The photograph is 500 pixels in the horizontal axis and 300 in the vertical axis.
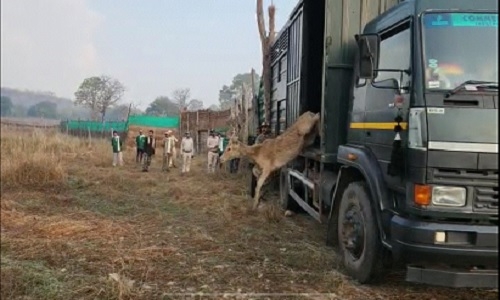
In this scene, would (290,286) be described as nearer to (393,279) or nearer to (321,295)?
(321,295)

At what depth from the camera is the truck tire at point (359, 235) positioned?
4.27 meters

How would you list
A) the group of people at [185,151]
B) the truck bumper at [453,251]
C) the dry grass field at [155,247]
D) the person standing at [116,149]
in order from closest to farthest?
the truck bumper at [453,251] < the dry grass field at [155,247] < the group of people at [185,151] < the person standing at [116,149]

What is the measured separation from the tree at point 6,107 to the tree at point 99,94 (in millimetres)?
24630

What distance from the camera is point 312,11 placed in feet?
22.3

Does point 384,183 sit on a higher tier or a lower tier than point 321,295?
higher

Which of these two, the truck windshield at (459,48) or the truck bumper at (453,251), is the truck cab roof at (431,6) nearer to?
the truck windshield at (459,48)

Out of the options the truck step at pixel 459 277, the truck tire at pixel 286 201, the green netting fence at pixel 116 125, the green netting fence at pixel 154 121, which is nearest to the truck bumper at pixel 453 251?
the truck step at pixel 459 277

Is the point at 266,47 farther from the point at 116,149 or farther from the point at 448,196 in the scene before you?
the point at 448,196

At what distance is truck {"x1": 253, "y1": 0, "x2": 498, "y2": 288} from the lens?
3.50m

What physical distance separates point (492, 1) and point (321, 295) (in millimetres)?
2837

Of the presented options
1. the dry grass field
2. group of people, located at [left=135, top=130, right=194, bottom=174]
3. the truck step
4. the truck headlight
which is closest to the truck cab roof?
the truck headlight

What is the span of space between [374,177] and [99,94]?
33.0 metres

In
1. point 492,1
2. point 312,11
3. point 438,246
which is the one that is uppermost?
point 312,11

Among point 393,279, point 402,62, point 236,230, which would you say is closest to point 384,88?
point 402,62
